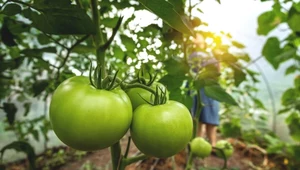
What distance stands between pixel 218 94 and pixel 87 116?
1.41 feet

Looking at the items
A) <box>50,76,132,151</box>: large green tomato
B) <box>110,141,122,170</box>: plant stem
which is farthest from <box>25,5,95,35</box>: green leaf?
<box>110,141,122,170</box>: plant stem

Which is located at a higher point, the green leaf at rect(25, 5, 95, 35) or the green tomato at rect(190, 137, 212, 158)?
the green leaf at rect(25, 5, 95, 35)

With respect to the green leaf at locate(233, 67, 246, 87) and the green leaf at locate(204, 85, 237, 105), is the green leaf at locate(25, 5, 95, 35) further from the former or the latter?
the green leaf at locate(233, 67, 246, 87)

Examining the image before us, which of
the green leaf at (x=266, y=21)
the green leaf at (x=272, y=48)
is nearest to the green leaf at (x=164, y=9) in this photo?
the green leaf at (x=266, y=21)

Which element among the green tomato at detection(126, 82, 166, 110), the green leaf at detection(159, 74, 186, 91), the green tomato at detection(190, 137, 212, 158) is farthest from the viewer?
the green tomato at detection(190, 137, 212, 158)

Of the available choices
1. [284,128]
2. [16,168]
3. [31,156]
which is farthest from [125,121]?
[284,128]

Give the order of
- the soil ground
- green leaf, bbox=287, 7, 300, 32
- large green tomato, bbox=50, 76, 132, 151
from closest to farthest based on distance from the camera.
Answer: large green tomato, bbox=50, 76, 132, 151 → green leaf, bbox=287, 7, 300, 32 → the soil ground

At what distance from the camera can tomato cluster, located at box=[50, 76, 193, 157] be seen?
1.25 feet

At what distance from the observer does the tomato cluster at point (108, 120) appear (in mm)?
382

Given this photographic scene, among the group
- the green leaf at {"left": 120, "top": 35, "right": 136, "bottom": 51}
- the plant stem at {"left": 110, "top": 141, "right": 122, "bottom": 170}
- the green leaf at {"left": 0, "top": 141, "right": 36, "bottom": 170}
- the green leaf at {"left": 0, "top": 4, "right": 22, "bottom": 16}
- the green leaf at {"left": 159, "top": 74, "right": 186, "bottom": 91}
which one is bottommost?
the green leaf at {"left": 0, "top": 141, "right": 36, "bottom": 170}

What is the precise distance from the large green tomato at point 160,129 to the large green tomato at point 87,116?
37 millimetres

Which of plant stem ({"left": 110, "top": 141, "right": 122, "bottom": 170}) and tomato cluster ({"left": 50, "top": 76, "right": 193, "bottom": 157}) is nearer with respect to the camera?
tomato cluster ({"left": 50, "top": 76, "right": 193, "bottom": 157})

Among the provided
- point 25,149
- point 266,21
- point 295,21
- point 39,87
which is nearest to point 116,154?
point 25,149

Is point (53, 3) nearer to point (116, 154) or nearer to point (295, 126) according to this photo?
point (116, 154)
